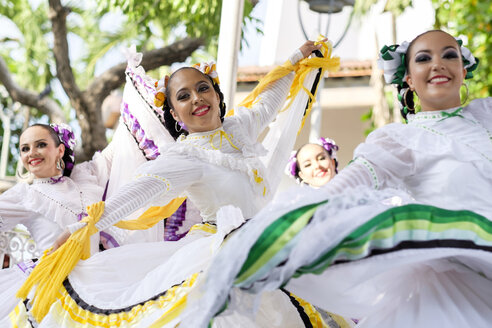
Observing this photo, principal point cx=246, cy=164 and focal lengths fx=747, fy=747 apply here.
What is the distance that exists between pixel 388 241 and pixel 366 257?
0.07m

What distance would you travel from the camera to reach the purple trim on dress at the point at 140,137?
444 cm

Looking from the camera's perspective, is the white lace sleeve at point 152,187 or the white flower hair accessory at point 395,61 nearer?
the white flower hair accessory at point 395,61

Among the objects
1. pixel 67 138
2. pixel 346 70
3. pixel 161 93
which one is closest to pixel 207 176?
pixel 161 93

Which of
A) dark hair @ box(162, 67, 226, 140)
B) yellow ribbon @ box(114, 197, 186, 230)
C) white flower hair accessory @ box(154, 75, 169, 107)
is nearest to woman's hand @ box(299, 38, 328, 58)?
dark hair @ box(162, 67, 226, 140)

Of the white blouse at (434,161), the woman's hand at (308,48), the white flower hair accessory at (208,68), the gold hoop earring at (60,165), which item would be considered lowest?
the gold hoop earring at (60,165)

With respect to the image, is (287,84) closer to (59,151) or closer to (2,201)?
(59,151)

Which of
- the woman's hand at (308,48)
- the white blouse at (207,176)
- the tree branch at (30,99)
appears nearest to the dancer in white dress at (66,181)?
the white blouse at (207,176)

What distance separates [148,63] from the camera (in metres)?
8.11

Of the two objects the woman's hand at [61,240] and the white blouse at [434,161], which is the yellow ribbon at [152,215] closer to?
the woman's hand at [61,240]

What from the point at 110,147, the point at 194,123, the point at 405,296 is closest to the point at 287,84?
the point at 194,123

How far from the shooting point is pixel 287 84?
418 centimetres

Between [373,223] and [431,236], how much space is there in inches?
6.9

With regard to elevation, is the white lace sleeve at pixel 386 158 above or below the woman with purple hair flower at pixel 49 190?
above

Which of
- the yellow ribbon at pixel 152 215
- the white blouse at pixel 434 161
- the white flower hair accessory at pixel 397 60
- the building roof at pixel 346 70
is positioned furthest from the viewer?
the building roof at pixel 346 70
